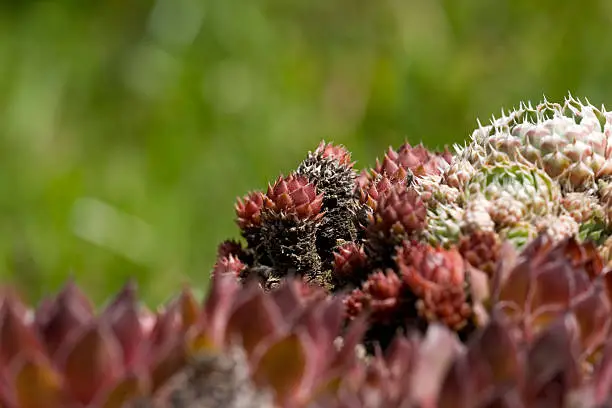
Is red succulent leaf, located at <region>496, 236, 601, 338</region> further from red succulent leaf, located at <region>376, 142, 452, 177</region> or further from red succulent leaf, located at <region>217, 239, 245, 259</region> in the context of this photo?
red succulent leaf, located at <region>217, 239, 245, 259</region>

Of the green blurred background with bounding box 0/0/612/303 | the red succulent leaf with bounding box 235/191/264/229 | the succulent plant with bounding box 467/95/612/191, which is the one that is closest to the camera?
the succulent plant with bounding box 467/95/612/191

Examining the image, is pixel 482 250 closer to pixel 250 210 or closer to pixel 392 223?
pixel 392 223

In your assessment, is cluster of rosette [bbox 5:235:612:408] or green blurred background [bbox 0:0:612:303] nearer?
cluster of rosette [bbox 5:235:612:408]

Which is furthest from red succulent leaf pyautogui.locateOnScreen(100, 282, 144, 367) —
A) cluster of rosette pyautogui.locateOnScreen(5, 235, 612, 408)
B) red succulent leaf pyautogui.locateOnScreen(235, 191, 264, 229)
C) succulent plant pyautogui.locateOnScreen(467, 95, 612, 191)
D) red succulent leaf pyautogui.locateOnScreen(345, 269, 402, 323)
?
succulent plant pyautogui.locateOnScreen(467, 95, 612, 191)

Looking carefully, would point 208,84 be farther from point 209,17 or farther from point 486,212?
point 486,212

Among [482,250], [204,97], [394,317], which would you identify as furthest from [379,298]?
[204,97]
